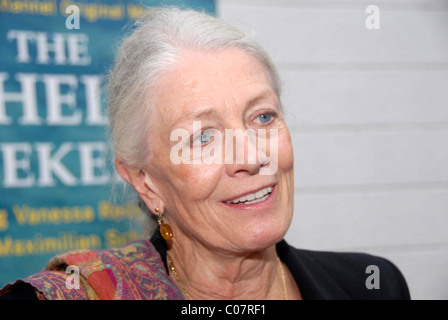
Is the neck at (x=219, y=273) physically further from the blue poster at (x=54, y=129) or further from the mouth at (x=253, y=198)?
the blue poster at (x=54, y=129)

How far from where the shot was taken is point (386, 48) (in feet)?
9.98

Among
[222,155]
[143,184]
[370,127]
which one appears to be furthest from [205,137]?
[370,127]

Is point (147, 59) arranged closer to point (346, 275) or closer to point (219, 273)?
point (219, 273)

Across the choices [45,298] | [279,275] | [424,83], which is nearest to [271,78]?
[279,275]

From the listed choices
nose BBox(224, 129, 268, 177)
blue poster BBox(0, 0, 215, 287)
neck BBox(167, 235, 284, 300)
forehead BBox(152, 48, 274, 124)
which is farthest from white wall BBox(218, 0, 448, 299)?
nose BBox(224, 129, 268, 177)

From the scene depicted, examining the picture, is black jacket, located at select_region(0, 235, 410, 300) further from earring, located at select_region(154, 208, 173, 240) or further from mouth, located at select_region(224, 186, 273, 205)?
mouth, located at select_region(224, 186, 273, 205)

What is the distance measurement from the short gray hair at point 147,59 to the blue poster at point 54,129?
2.62 ft

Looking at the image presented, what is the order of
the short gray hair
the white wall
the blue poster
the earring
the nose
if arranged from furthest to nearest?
the white wall → the blue poster → the earring → the short gray hair → the nose

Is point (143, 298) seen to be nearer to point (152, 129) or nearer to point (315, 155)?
point (152, 129)

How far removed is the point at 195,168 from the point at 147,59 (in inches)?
15.7

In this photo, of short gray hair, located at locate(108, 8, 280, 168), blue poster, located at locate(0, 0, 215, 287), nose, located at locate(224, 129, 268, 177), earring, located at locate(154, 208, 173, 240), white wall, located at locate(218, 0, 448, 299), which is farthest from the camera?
white wall, located at locate(218, 0, 448, 299)

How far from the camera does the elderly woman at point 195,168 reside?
133 centimetres

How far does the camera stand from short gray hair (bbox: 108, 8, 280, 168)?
142 cm

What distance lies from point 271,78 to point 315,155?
1.52 m
